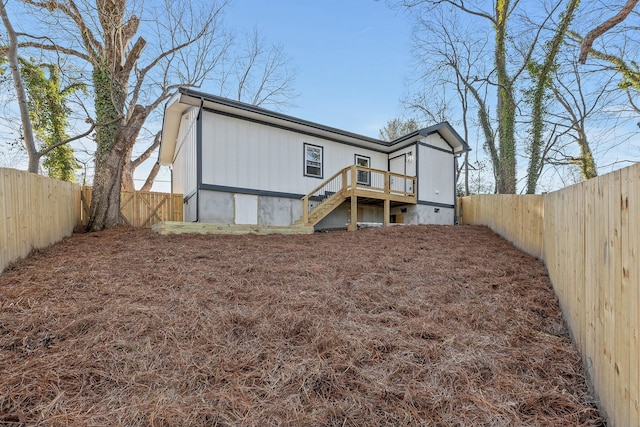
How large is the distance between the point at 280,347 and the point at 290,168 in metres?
8.78

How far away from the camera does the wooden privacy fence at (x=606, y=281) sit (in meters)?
1.69

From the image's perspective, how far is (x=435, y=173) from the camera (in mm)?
13703

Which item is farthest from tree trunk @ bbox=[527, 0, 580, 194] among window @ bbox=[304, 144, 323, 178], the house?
window @ bbox=[304, 144, 323, 178]

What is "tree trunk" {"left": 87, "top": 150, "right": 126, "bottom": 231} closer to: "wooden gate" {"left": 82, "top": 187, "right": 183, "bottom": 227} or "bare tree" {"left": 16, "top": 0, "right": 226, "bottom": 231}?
"bare tree" {"left": 16, "top": 0, "right": 226, "bottom": 231}

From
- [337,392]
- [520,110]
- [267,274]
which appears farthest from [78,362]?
[520,110]

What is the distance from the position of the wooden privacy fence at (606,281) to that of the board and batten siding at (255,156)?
8.27 metres

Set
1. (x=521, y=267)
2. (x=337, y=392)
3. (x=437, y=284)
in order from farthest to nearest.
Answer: (x=521, y=267) → (x=437, y=284) → (x=337, y=392)

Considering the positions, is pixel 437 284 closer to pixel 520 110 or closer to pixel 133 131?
pixel 133 131

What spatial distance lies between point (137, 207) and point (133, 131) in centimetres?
360

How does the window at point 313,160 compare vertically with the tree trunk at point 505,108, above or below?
below

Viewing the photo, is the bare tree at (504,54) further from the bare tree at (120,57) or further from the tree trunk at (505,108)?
the bare tree at (120,57)

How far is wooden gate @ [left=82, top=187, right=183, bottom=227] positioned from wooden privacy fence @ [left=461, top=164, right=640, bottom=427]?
11894 millimetres

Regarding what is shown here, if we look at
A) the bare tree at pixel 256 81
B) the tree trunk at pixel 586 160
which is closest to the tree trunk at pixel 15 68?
the bare tree at pixel 256 81

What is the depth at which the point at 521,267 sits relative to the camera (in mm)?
5184
